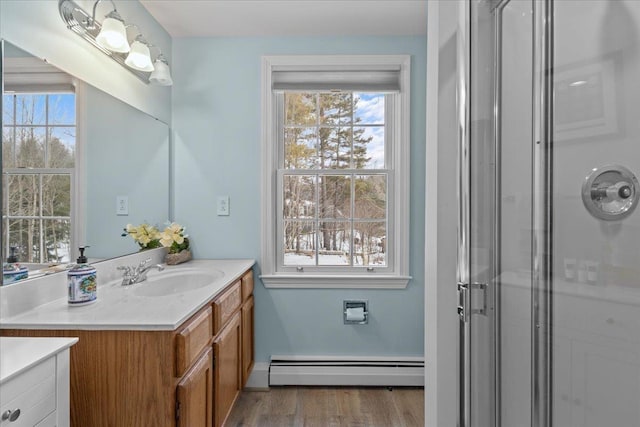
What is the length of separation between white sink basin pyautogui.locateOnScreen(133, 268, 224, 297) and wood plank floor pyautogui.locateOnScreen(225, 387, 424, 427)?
77 cm

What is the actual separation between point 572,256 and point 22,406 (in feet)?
4.16

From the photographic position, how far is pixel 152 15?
84.4 inches

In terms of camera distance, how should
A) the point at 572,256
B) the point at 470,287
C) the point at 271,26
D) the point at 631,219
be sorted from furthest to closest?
the point at 271,26 → the point at 470,287 → the point at 572,256 → the point at 631,219

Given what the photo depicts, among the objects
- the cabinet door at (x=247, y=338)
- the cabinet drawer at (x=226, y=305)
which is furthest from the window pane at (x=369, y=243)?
the cabinet drawer at (x=226, y=305)

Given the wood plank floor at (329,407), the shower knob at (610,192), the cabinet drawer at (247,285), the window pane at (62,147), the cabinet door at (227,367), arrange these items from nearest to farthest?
the shower knob at (610,192)
the window pane at (62,147)
the cabinet door at (227,367)
the wood plank floor at (329,407)
the cabinet drawer at (247,285)

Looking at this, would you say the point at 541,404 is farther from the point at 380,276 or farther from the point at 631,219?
the point at 380,276

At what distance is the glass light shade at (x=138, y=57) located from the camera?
5.98ft

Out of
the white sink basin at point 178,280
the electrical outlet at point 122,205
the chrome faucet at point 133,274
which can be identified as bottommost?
→ the white sink basin at point 178,280

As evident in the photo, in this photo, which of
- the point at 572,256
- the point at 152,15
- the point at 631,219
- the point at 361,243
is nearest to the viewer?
the point at 631,219

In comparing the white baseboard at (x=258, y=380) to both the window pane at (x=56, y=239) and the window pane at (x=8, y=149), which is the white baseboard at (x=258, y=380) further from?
the window pane at (x=8, y=149)

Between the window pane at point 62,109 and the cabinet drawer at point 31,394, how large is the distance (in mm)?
A: 1008

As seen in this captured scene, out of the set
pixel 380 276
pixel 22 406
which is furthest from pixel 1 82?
pixel 380 276

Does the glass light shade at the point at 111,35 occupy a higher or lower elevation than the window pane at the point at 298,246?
higher

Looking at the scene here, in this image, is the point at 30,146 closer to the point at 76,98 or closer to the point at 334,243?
the point at 76,98
